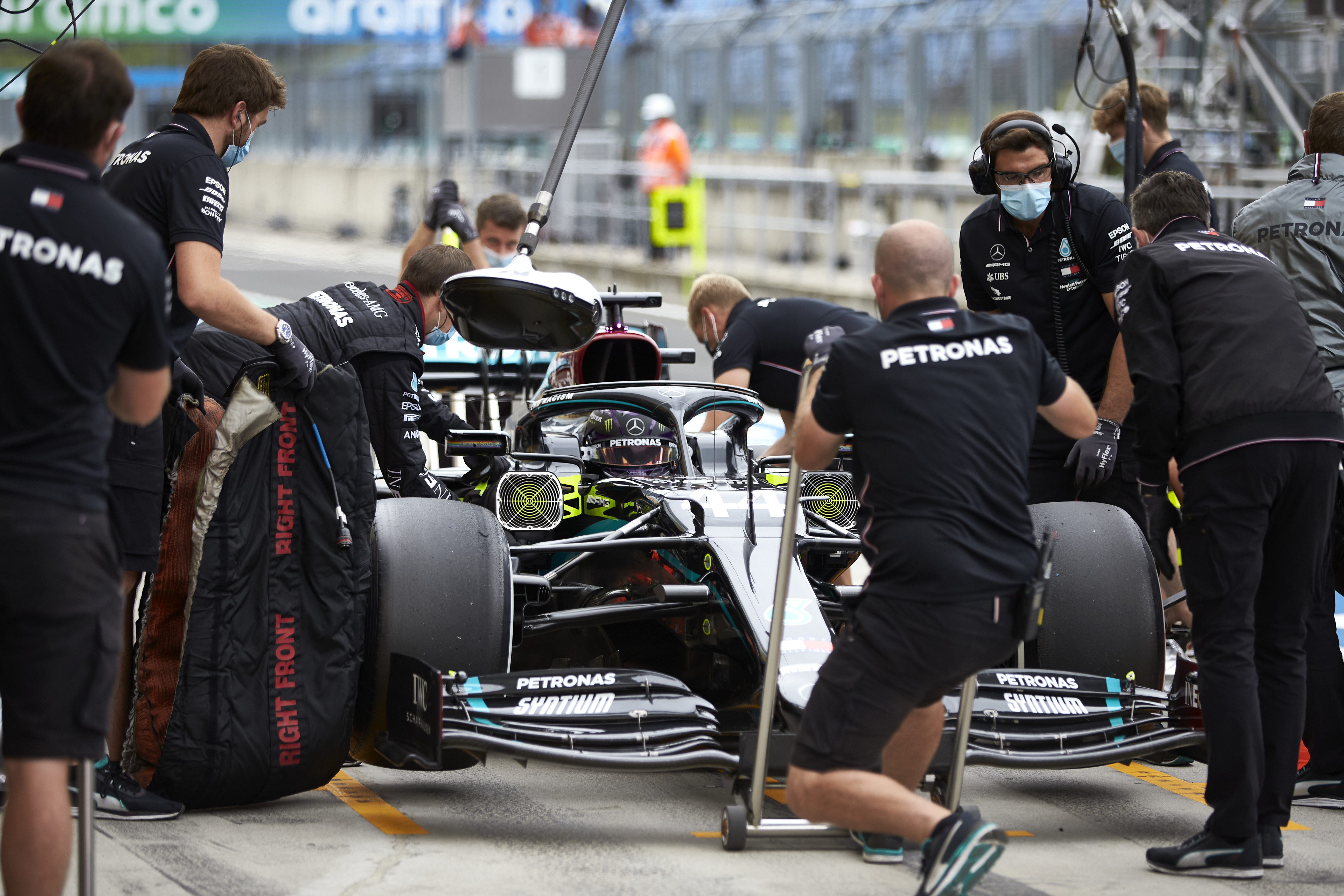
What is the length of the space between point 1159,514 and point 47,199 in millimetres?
3025

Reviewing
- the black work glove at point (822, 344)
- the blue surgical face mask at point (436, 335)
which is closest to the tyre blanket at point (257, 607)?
the blue surgical face mask at point (436, 335)

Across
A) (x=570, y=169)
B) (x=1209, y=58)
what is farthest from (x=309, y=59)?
(x=1209, y=58)

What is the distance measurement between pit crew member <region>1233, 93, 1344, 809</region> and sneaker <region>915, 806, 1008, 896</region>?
1993 millimetres

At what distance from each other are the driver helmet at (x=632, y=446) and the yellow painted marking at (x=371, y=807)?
61.0 inches

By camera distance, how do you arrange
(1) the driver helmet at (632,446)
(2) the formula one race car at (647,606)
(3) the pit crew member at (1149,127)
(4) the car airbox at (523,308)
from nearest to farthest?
(2) the formula one race car at (647,606)
(4) the car airbox at (523,308)
(1) the driver helmet at (632,446)
(3) the pit crew member at (1149,127)

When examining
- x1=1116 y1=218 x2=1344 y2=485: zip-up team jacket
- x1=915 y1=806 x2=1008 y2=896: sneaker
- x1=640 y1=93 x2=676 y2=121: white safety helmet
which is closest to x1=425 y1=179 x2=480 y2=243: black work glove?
x1=1116 y1=218 x2=1344 y2=485: zip-up team jacket

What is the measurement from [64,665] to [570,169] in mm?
19712

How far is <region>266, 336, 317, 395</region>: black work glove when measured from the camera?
4695mm

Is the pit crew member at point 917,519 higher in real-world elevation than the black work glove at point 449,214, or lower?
lower

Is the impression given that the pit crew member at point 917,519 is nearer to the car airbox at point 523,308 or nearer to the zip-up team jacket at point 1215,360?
the zip-up team jacket at point 1215,360

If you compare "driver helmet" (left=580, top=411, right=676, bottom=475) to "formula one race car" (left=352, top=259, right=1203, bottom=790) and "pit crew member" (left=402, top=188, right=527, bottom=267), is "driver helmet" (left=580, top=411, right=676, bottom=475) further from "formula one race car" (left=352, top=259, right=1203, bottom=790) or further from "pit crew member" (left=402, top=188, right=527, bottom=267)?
"pit crew member" (left=402, top=188, right=527, bottom=267)

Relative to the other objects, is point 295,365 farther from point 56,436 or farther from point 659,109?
point 659,109

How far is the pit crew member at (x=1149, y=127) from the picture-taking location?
7.52 m

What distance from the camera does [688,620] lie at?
539 centimetres
